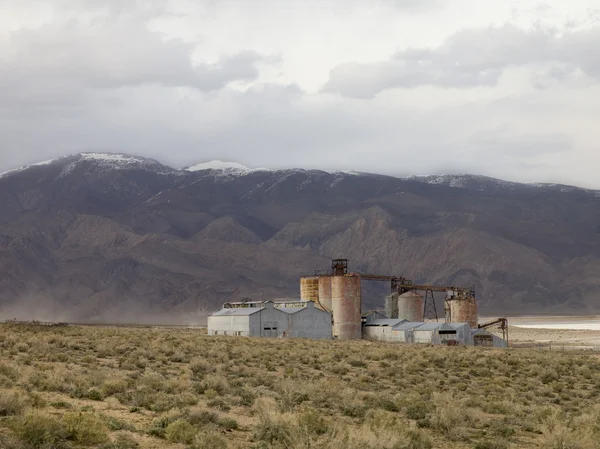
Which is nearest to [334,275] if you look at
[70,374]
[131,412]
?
[70,374]

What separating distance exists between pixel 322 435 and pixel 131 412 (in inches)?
215

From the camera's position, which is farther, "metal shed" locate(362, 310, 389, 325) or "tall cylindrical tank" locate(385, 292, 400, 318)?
"tall cylindrical tank" locate(385, 292, 400, 318)

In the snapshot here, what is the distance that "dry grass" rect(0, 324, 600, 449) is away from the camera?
53.6ft

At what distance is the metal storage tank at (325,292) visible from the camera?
84.4 meters

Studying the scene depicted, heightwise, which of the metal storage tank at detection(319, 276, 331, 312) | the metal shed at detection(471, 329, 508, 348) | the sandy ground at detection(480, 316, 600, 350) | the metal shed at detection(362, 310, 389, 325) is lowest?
the sandy ground at detection(480, 316, 600, 350)

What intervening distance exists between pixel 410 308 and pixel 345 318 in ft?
37.3

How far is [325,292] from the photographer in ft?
279

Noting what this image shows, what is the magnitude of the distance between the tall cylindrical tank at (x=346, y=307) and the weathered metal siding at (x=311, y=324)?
1.58 m

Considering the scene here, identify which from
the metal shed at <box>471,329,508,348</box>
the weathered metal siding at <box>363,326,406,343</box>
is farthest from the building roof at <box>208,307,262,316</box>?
the metal shed at <box>471,329,508,348</box>

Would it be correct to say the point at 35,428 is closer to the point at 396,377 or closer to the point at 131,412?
the point at 131,412

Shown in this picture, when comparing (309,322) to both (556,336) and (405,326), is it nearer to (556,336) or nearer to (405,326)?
(405,326)

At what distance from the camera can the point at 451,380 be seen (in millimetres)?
33656

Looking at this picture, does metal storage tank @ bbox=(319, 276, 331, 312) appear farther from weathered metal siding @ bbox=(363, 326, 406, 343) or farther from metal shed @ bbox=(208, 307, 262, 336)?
metal shed @ bbox=(208, 307, 262, 336)

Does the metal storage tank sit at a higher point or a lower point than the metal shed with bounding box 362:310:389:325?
higher
